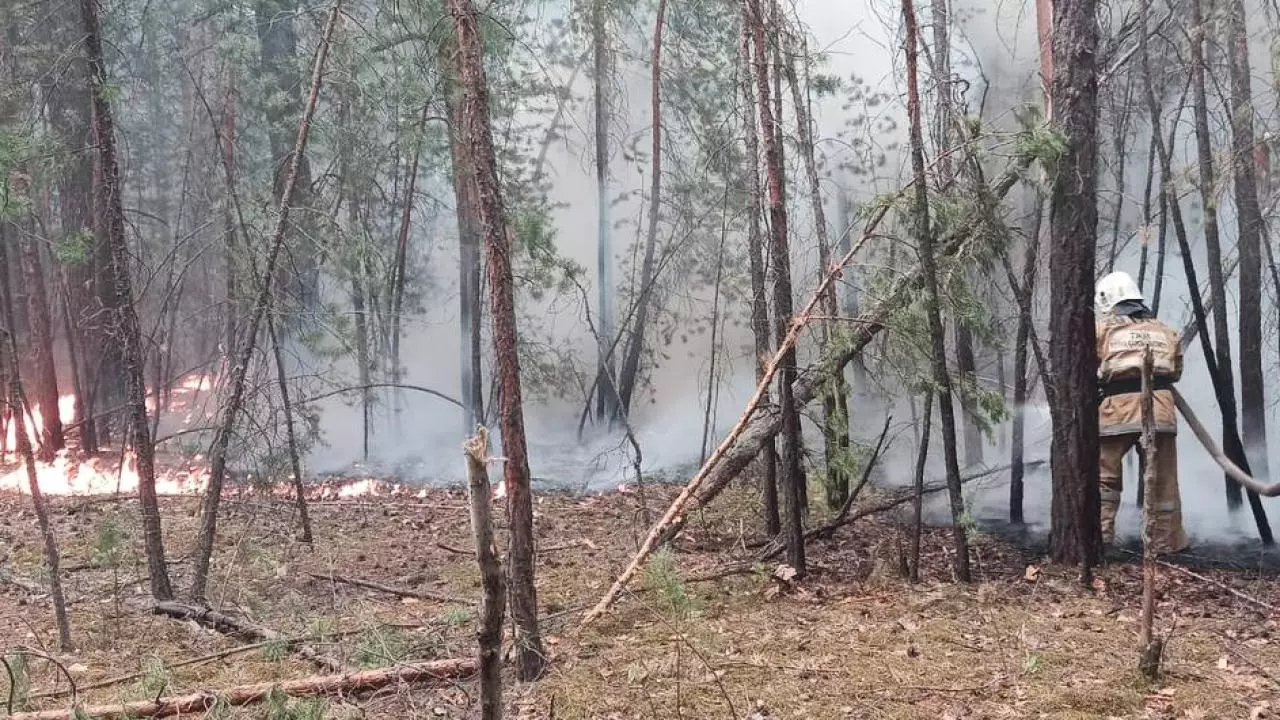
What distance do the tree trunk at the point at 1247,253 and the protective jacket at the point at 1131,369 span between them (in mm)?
1980

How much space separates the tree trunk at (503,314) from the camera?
4.73 meters

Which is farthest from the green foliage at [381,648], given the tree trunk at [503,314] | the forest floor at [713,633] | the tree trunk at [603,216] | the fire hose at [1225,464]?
the tree trunk at [603,216]

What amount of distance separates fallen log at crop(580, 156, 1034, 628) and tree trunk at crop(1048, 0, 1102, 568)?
1.55 ft

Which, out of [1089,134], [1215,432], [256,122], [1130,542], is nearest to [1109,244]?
[1215,432]

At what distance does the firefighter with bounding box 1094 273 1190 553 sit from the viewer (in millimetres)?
7484

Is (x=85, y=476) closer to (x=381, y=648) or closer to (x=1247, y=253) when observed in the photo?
(x=381, y=648)

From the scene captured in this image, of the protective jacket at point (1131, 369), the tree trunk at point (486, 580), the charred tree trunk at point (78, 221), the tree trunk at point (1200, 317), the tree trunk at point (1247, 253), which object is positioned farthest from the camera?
the charred tree trunk at point (78, 221)

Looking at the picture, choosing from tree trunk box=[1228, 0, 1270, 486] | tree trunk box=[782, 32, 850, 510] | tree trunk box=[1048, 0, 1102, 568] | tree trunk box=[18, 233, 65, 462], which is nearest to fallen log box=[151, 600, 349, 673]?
tree trunk box=[782, 32, 850, 510]

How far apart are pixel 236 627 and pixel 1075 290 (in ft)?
21.1

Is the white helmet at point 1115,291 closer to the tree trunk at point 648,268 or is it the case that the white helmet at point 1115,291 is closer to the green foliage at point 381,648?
Answer: the green foliage at point 381,648

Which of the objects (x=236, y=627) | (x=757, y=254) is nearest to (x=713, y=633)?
(x=236, y=627)

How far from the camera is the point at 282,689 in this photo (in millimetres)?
4176

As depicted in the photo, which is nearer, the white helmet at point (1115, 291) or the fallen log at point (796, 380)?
the fallen log at point (796, 380)

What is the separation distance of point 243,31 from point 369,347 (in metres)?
5.17
